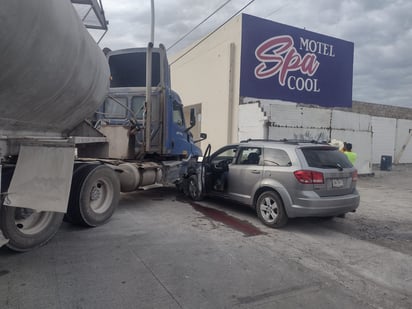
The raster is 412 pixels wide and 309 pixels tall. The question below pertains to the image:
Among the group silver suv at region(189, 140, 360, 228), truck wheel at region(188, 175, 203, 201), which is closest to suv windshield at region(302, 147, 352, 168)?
silver suv at region(189, 140, 360, 228)

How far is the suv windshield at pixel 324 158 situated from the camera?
19.6 feet

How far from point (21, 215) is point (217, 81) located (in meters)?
13.7

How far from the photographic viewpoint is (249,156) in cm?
707

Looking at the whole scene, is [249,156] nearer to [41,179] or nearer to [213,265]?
[213,265]

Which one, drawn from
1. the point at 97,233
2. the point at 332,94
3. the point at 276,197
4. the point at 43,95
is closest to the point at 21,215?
the point at 97,233

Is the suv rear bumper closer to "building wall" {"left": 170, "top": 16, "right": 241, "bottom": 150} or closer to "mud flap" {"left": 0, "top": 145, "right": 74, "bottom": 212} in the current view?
"mud flap" {"left": 0, "top": 145, "right": 74, "bottom": 212}

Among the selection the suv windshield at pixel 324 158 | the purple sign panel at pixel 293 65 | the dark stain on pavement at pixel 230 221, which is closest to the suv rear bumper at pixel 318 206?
the suv windshield at pixel 324 158

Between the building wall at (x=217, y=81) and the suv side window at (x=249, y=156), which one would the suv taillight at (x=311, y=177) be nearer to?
the suv side window at (x=249, y=156)

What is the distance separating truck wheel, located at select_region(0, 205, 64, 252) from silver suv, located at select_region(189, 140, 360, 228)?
12.0ft

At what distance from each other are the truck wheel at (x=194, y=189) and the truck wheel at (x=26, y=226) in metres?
4.01

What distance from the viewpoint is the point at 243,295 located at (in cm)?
358

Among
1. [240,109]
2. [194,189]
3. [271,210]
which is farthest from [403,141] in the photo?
[271,210]

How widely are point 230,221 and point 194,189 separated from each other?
2.11m

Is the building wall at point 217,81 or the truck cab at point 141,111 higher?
the building wall at point 217,81
